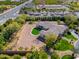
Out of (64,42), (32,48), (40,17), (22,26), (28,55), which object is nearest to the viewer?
(28,55)

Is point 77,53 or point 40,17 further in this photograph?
point 40,17

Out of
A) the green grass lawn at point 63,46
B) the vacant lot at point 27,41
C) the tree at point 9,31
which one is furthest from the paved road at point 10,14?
the green grass lawn at point 63,46

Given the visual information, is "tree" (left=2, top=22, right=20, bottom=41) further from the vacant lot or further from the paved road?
the paved road

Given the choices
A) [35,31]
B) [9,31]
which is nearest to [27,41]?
[9,31]

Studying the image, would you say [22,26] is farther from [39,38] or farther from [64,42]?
[64,42]

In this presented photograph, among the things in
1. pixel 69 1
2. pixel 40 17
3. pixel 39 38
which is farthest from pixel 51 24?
pixel 69 1

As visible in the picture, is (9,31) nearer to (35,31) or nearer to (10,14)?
(35,31)
